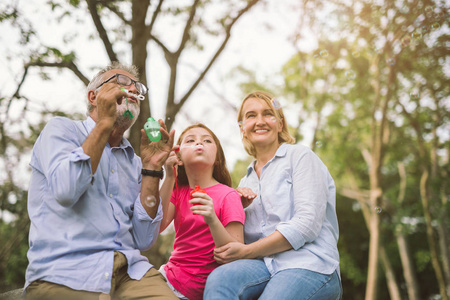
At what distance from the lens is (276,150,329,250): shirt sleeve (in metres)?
2.46

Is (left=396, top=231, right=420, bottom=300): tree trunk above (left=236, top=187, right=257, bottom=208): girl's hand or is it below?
below

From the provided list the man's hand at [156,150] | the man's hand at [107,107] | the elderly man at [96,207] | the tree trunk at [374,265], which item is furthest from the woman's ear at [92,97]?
the tree trunk at [374,265]

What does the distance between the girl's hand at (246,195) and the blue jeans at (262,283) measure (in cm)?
42

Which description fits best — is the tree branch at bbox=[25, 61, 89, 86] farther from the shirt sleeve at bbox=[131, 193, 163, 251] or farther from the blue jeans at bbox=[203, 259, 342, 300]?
the blue jeans at bbox=[203, 259, 342, 300]

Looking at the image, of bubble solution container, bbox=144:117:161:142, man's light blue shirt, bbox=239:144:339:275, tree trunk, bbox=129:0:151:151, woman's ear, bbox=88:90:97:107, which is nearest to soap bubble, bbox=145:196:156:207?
bubble solution container, bbox=144:117:161:142

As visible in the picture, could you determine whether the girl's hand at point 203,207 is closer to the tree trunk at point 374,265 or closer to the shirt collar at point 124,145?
the shirt collar at point 124,145

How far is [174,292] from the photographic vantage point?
2.57 meters

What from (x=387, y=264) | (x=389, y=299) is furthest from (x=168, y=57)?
(x=389, y=299)

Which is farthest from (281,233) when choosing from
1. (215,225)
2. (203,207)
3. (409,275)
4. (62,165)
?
(409,275)

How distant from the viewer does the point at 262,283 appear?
2.43 m

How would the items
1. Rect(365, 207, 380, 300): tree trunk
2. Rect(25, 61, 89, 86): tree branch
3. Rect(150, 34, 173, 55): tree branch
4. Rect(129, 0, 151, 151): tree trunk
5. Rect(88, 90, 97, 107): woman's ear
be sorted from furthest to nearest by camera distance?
Rect(365, 207, 380, 300): tree trunk
Rect(150, 34, 173, 55): tree branch
Rect(25, 61, 89, 86): tree branch
Rect(129, 0, 151, 151): tree trunk
Rect(88, 90, 97, 107): woman's ear

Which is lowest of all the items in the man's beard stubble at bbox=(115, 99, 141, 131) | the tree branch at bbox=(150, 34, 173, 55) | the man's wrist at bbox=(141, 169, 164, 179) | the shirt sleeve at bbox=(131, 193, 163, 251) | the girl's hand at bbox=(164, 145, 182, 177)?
the shirt sleeve at bbox=(131, 193, 163, 251)

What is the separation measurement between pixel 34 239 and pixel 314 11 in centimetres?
979

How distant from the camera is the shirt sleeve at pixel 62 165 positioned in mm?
2090
